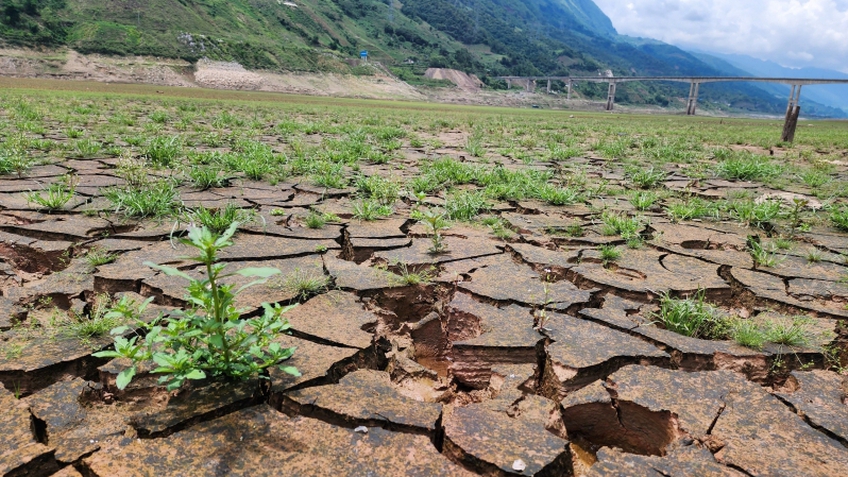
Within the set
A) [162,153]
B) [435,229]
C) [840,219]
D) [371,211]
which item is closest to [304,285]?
[435,229]

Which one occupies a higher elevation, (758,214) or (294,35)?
(294,35)

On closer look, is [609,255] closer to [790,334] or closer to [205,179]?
[790,334]

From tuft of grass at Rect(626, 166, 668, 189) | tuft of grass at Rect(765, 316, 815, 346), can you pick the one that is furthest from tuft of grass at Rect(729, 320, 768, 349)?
tuft of grass at Rect(626, 166, 668, 189)

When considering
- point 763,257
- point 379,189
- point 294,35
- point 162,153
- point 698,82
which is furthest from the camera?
point 294,35

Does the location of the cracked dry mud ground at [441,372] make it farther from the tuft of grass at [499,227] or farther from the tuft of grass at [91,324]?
the tuft of grass at [499,227]

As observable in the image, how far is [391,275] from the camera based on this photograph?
317cm

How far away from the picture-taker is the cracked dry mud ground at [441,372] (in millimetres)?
1668

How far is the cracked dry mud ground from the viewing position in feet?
5.47

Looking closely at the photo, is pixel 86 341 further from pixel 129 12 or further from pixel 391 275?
pixel 129 12

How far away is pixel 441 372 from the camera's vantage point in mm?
2596

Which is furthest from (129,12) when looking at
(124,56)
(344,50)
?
(344,50)

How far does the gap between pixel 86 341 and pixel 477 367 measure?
166 centimetres

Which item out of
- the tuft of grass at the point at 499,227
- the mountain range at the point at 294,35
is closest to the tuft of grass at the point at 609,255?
the tuft of grass at the point at 499,227

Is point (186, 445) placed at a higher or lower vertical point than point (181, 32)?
lower
